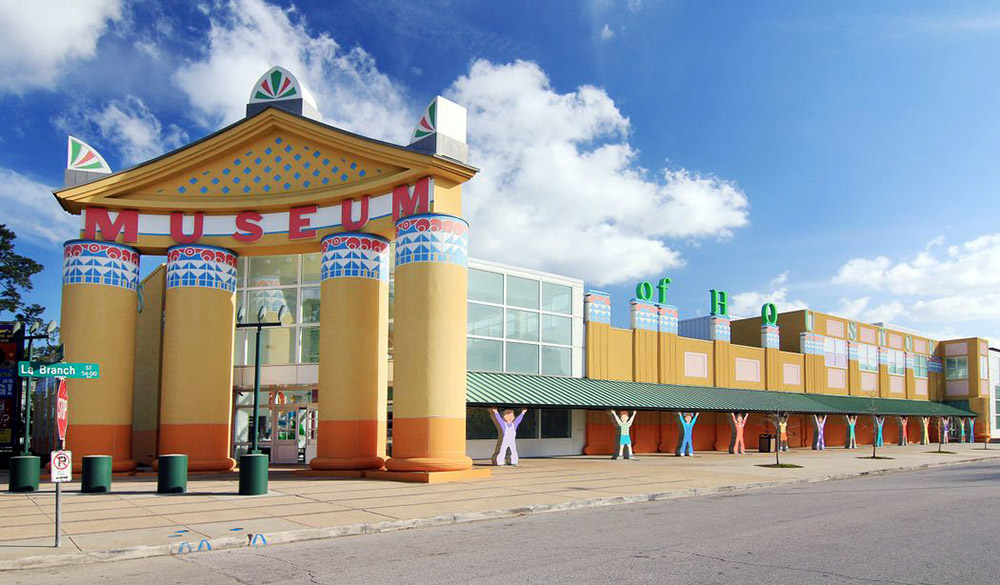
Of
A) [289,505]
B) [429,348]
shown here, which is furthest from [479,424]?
[289,505]

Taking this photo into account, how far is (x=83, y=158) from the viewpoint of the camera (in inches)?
899

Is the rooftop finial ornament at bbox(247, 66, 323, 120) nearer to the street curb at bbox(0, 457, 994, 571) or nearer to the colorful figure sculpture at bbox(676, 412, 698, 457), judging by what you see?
the street curb at bbox(0, 457, 994, 571)

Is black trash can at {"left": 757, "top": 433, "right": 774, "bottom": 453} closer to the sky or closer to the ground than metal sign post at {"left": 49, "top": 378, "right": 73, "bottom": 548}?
closer to the ground

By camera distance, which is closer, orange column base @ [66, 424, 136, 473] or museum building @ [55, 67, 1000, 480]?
museum building @ [55, 67, 1000, 480]

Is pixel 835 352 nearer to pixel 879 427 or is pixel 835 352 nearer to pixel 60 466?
pixel 879 427

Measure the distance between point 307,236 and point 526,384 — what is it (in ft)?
33.9

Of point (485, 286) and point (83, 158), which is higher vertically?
point (83, 158)

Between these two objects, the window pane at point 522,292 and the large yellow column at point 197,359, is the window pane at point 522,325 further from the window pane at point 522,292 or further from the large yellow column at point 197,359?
the large yellow column at point 197,359

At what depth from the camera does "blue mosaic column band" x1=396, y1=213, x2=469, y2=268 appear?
20047 mm

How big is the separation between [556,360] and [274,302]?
1113cm

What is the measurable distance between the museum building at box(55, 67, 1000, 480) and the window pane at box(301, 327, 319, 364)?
0.05 m

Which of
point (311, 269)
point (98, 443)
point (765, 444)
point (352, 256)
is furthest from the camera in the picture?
point (765, 444)

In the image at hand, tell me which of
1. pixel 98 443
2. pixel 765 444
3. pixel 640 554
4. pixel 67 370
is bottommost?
pixel 765 444

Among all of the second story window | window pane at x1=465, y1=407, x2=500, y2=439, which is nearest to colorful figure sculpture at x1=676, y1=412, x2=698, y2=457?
window pane at x1=465, y1=407, x2=500, y2=439
